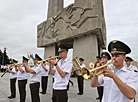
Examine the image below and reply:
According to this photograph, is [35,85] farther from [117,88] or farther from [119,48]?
[119,48]

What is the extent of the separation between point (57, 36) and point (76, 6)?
18.8 ft

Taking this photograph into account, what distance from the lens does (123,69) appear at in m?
1.63

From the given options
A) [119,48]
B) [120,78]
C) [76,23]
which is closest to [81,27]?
[76,23]

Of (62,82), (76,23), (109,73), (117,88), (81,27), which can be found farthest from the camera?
(76,23)

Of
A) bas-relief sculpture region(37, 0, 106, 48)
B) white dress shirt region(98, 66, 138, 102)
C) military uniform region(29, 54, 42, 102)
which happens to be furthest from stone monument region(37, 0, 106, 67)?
white dress shirt region(98, 66, 138, 102)

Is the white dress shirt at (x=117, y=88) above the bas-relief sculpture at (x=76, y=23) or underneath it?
underneath

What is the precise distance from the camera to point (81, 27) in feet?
47.0

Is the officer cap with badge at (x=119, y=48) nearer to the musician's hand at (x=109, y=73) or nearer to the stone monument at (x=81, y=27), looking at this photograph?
the musician's hand at (x=109, y=73)

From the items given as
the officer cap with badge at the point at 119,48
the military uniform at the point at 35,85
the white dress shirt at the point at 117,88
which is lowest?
the military uniform at the point at 35,85

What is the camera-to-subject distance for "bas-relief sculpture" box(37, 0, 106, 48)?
43.0 ft

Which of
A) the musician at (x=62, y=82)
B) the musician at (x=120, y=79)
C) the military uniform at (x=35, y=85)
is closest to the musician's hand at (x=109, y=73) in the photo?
the musician at (x=120, y=79)

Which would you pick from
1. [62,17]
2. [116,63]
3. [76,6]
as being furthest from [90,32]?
[116,63]

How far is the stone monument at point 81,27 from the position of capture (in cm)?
1324

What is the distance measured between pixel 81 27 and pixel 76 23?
1.22m
